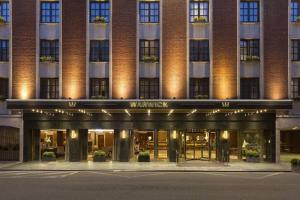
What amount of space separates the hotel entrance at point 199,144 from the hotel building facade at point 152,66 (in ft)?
0.28

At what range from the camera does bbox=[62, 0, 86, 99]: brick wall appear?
38.3 meters

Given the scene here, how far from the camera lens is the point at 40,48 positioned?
38.9 meters

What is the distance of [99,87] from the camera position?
3844 cm

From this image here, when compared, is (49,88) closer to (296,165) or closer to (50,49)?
(50,49)

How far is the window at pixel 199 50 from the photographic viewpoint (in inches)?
1508

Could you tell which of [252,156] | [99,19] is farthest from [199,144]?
[99,19]

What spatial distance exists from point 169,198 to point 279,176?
12010 millimetres

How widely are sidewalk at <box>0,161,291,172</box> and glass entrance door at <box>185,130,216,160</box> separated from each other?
5.67 feet

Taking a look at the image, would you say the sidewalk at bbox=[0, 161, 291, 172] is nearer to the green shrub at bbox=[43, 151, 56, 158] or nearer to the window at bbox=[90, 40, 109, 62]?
the green shrub at bbox=[43, 151, 56, 158]

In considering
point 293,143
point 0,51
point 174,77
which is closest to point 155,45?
point 174,77

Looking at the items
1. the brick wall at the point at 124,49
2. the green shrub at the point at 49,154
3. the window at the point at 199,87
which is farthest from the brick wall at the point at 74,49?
the window at the point at 199,87

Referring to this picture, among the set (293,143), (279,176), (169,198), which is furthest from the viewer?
(293,143)

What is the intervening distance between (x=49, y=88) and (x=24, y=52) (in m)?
3.63

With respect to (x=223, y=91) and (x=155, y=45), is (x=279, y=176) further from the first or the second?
(x=155, y=45)
